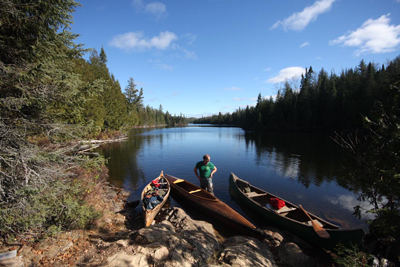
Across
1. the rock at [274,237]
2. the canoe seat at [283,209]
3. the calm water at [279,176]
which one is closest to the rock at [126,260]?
the calm water at [279,176]

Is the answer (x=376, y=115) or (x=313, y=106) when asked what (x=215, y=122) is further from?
(x=376, y=115)

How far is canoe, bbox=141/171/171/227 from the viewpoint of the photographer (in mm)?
7927

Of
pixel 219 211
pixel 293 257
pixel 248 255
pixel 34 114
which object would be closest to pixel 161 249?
pixel 248 255

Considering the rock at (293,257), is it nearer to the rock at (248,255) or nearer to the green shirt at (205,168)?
the rock at (248,255)

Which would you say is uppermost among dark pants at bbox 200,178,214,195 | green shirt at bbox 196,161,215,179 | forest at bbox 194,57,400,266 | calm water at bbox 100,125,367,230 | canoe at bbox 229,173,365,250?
forest at bbox 194,57,400,266

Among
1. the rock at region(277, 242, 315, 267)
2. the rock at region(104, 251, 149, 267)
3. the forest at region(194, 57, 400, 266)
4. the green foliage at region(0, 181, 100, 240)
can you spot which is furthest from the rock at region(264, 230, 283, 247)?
the green foliage at region(0, 181, 100, 240)

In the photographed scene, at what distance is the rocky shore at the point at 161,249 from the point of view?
4.31m

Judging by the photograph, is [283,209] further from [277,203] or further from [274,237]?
[274,237]

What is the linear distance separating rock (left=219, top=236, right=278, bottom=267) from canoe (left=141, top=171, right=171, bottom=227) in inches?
148

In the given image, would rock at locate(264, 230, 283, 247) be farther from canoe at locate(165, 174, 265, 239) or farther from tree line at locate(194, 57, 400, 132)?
tree line at locate(194, 57, 400, 132)

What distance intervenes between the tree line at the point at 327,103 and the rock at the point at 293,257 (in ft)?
146

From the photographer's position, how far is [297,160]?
856 inches

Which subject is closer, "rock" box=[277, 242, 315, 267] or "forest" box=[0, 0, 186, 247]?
"forest" box=[0, 0, 186, 247]

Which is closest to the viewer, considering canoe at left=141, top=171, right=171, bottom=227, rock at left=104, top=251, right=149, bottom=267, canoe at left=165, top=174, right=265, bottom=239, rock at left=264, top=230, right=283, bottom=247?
rock at left=104, top=251, right=149, bottom=267
